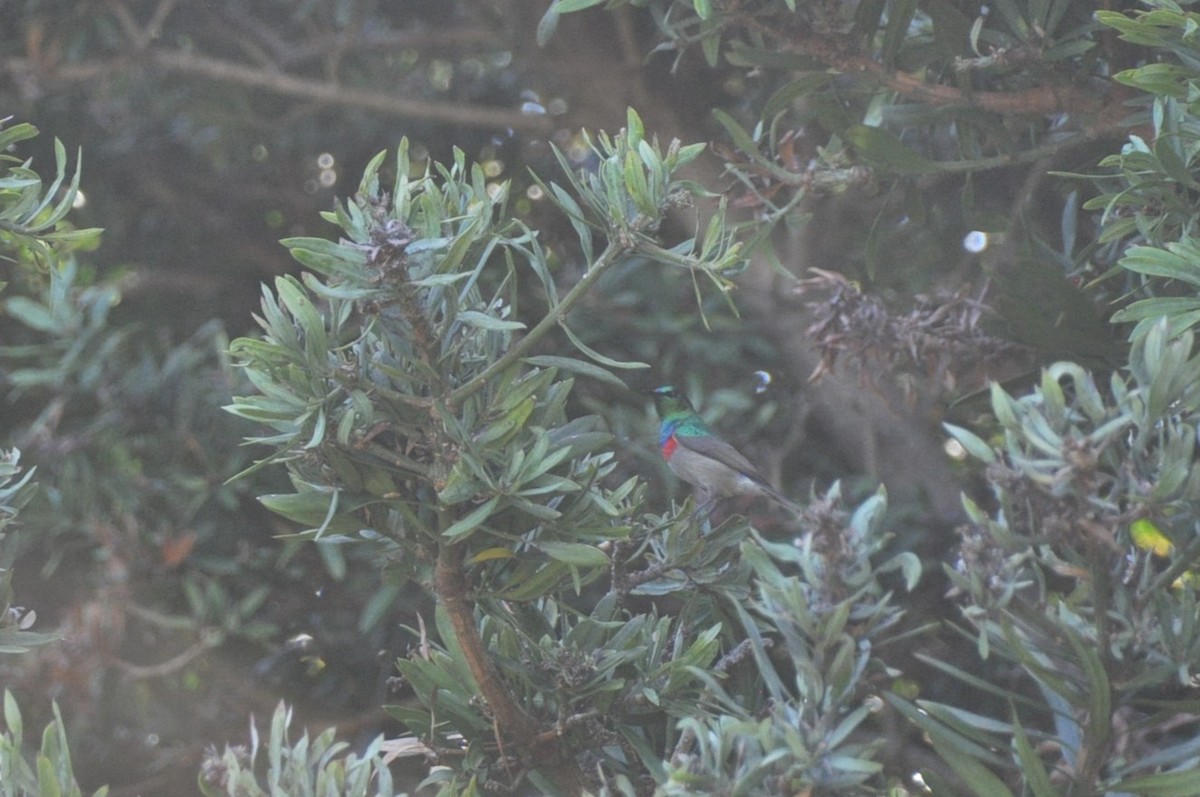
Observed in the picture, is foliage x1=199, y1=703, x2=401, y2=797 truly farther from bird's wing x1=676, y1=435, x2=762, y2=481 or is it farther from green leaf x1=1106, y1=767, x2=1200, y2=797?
bird's wing x1=676, y1=435, x2=762, y2=481

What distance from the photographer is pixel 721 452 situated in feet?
12.5

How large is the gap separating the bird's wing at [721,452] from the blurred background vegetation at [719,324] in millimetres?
262

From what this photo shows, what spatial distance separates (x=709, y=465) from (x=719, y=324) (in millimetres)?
790

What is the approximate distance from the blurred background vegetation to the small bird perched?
0.19 m

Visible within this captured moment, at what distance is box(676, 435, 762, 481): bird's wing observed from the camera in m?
3.77

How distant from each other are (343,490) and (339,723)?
2704 mm

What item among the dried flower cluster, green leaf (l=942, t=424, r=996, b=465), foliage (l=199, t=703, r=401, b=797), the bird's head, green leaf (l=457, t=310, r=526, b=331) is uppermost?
green leaf (l=457, t=310, r=526, b=331)

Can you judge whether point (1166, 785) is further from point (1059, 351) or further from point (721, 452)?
point (721, 452)

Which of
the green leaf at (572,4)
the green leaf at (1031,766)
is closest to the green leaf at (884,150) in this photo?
the green leaf at (572,4)

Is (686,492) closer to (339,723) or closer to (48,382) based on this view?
(339,723)

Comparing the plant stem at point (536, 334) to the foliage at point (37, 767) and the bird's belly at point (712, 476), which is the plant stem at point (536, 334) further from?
the bird's belly at point (712, 476)

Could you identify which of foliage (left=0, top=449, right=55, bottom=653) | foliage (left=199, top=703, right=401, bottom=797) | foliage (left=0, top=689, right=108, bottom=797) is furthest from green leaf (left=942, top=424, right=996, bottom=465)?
foliage (left=0, top=449, right=55, bottom=653)

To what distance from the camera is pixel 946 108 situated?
2.58 meters

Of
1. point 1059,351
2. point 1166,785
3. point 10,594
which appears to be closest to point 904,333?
point 1059,351
